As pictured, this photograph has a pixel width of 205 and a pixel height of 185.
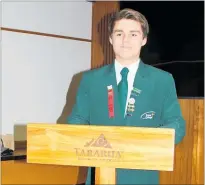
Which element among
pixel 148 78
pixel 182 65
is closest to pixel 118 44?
pixel 148 78

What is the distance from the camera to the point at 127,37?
38.9 inches

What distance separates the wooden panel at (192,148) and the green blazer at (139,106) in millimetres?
811

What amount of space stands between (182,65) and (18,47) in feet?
3.96

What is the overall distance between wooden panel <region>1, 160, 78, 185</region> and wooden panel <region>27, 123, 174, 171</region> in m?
1.48

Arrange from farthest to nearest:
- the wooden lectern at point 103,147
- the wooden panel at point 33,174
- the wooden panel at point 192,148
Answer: the wooden panel at point 33,174 < the wooden panel at point 192,148 < the wooden lectern at point 103,147

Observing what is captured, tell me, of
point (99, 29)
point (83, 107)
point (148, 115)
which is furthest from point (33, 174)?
point (148, 115)

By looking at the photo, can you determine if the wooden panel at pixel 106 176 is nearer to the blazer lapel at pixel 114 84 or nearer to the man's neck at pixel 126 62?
the blazer lapel at pixel 114 84

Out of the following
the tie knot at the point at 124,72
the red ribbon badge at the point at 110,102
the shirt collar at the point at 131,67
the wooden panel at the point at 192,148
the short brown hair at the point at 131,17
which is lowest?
the wooden panel at the point at 192,148

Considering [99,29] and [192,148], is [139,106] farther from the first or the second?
[99,29]

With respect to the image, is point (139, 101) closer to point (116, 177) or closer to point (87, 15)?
point (116, 177)

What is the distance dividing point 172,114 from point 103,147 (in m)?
0.25

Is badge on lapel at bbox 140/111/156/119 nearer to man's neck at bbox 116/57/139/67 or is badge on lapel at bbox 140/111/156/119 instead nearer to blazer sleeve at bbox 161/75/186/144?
blazer sleeve at bbox 161/75/186/144

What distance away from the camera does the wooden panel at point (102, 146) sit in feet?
2.72

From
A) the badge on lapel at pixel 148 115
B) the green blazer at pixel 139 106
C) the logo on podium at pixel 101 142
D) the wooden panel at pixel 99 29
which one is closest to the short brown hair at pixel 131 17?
the green blazer at pixel 139 106
